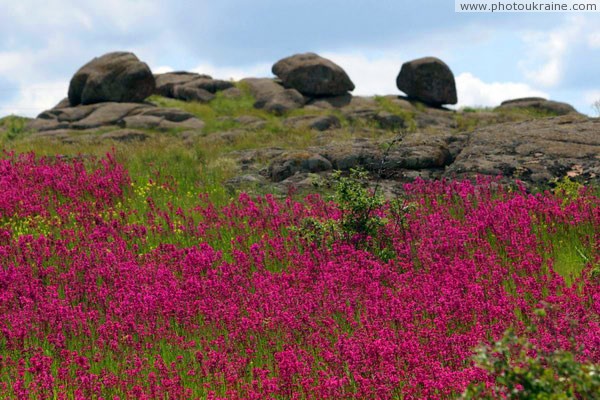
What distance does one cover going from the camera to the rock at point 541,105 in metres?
45.7

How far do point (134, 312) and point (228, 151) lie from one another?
52.6 ft

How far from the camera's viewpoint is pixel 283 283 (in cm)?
968

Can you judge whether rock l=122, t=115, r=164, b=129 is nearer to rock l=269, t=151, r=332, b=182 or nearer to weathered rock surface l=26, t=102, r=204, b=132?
weathered rock surface l=26, t=102, r=204, b=132

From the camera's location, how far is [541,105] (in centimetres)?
4688

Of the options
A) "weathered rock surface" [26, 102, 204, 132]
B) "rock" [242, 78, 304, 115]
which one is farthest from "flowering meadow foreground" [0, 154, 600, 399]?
"rock" [242, 78, 304, 115]

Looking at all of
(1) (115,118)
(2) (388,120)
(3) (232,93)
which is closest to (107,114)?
(1) (115,118)

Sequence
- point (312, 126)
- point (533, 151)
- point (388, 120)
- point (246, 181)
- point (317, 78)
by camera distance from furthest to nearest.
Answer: point (317, 78)
point (388, 120)
point (312, 126)
point (246, 181)
point (533, 151)

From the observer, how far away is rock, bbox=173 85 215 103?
4466 cm

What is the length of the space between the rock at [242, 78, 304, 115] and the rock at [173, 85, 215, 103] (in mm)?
3246

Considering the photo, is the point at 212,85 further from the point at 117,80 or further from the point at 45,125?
the point at 45,125

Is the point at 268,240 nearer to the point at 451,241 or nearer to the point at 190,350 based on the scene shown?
the point at 451,241

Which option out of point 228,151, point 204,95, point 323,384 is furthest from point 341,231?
point 204,95

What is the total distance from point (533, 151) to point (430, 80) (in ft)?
91.6

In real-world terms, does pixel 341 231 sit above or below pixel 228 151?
below
